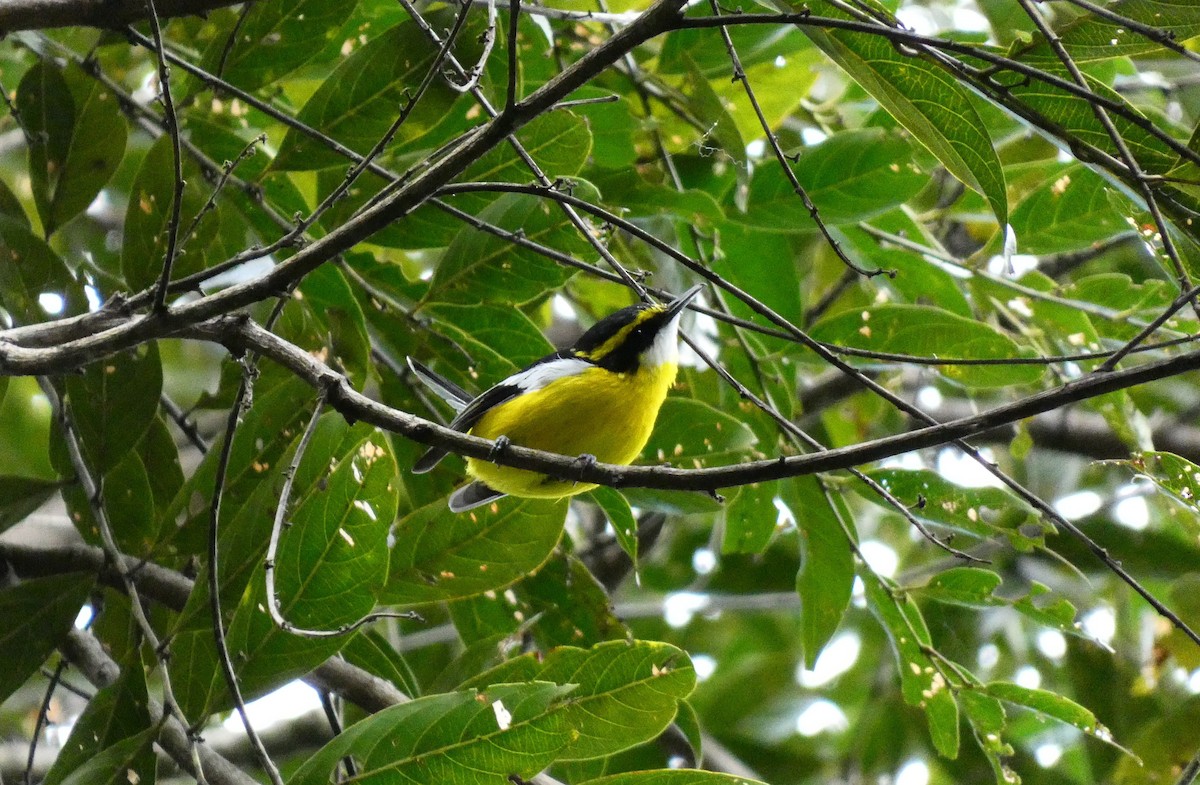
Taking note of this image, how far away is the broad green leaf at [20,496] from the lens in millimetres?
2902

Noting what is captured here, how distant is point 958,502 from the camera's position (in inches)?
123

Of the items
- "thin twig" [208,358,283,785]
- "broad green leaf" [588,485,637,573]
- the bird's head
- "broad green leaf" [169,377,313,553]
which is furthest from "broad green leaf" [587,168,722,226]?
"thin twig" [208,358,283,785]

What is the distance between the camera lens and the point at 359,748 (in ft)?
7.47

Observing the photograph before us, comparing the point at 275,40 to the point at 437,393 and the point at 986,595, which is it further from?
the point at 986,595

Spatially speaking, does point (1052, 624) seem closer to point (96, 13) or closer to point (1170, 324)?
point (1170, 324)

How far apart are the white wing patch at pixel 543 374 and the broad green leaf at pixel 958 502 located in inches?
35.1

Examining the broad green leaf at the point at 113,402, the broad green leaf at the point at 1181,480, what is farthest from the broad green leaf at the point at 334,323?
the broad green leaf at the point at 1181,480

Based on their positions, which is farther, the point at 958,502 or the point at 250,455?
the point at 958,502

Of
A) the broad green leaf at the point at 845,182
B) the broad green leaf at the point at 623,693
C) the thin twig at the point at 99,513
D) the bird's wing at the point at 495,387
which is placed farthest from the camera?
the broad green leaf at the point at 845,182

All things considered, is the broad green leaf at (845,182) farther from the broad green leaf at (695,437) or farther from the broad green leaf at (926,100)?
the broad green leaf at (926,100)

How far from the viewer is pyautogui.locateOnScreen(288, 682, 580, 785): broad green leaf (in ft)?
7.22

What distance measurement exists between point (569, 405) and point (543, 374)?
14 centimetres

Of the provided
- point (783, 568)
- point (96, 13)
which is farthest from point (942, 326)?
point (783, 568)

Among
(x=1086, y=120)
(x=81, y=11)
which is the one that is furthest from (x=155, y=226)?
(x=1086, y=120)
